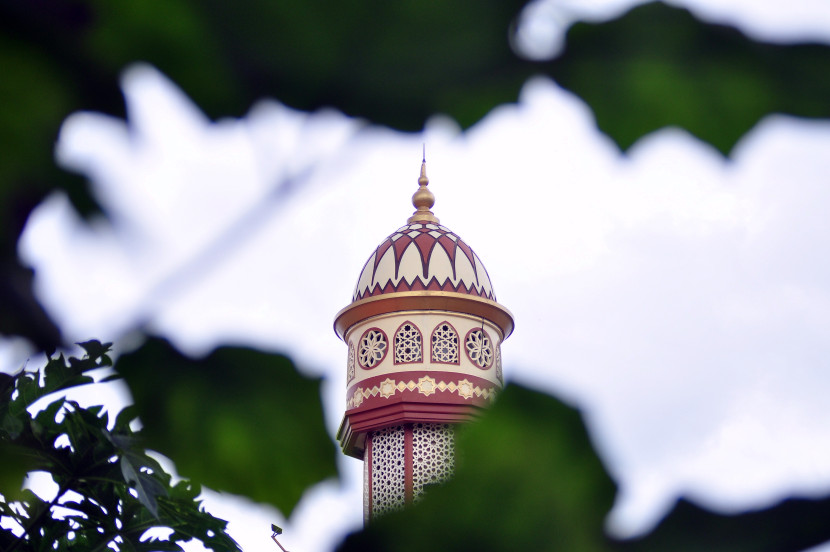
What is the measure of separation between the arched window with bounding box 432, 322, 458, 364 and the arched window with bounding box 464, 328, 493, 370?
111 millimetres

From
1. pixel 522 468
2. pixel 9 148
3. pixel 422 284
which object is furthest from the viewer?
pixel 422 284

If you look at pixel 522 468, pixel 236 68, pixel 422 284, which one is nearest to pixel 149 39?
pixel 236 68

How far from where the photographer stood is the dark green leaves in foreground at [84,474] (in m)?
0.73

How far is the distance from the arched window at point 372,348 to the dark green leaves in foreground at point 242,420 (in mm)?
7660

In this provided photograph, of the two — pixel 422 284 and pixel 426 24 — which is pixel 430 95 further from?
pixel 422 284

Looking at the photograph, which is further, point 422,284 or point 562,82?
point 422,284

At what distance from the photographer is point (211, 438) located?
0.53 meters

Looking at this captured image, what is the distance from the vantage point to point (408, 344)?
8.16 m

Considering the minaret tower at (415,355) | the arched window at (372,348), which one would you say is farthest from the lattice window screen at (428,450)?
the arched window at (372,348)

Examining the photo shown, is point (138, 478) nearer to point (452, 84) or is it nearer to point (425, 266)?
point (452, 84)

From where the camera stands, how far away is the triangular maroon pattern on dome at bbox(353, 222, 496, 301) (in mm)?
8102

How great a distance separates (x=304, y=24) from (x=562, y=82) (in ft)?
0.44

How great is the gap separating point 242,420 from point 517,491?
19 cm

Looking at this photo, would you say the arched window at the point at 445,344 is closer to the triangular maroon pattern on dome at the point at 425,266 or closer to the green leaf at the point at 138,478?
the triangular maroon pattern on dome at the point at 425,266
